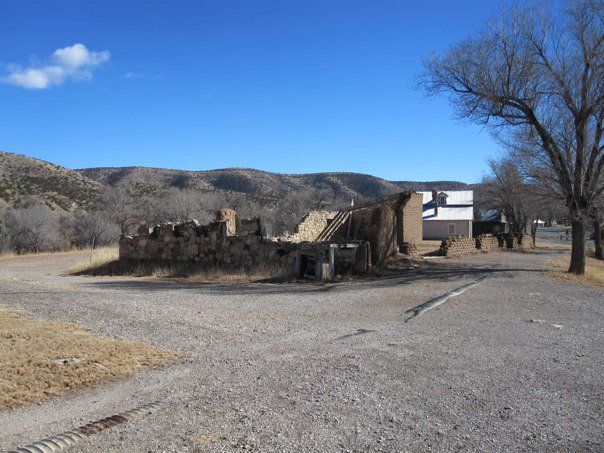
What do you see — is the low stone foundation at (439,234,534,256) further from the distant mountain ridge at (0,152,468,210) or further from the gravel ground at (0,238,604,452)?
the distant mountain ridge at (0,152,468,210)

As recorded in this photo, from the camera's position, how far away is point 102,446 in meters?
4.06

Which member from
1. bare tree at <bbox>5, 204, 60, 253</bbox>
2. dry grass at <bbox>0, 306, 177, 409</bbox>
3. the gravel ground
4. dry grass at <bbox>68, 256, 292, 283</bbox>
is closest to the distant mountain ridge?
bare tree at <bbox>5, 204, 60, 253</bbox>

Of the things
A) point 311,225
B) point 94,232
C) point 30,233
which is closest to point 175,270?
point 311,225

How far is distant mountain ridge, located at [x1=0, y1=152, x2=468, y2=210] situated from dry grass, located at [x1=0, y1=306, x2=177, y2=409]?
4631cm

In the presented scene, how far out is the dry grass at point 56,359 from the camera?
17.4ft

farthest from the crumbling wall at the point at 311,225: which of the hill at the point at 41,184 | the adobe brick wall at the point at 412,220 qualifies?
the hill at the point at 41,184

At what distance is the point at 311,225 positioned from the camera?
26.1 m

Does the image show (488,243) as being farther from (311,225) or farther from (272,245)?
(272,245)

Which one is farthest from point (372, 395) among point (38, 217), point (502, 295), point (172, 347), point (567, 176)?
point (38, 217)

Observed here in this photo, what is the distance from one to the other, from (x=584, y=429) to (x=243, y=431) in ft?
9.24

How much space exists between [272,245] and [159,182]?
6273 centimetres

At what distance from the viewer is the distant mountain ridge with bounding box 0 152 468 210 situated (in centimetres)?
5562

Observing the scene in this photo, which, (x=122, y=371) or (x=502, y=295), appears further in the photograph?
(x=502, y=295)

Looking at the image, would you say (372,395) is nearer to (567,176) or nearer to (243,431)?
(243,431)
